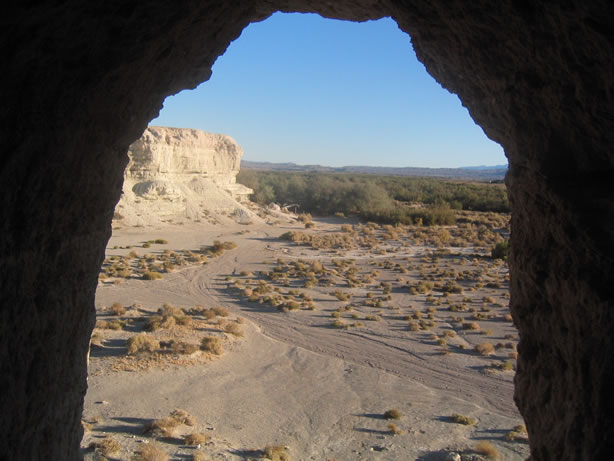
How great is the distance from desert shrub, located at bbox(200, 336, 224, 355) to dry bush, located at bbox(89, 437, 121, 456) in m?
5.12

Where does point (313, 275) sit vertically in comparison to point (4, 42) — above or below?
below

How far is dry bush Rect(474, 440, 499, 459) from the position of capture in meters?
8.44

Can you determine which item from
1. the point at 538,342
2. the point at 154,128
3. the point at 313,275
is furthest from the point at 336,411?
the point at 154,128

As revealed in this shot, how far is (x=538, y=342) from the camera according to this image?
3.92 meters

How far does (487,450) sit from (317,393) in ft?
13.0

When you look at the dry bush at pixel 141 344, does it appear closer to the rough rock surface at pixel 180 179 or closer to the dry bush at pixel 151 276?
the dry bush at pixel 151 276

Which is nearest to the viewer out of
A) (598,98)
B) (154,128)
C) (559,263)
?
(598,98)

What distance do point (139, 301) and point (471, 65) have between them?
16465 millimetres

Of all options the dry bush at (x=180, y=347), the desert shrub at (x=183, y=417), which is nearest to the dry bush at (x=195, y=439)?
the desert shrub at (x=183, y=417)

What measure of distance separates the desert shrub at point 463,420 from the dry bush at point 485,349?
4295 mm

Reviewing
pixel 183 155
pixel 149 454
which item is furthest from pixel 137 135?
pixel 183 155

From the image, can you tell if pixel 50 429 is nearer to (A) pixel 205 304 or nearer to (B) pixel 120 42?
(B) pixel 120 42

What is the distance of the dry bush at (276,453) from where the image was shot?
8195 millimetres

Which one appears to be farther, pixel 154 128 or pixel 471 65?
pixel 154 128
